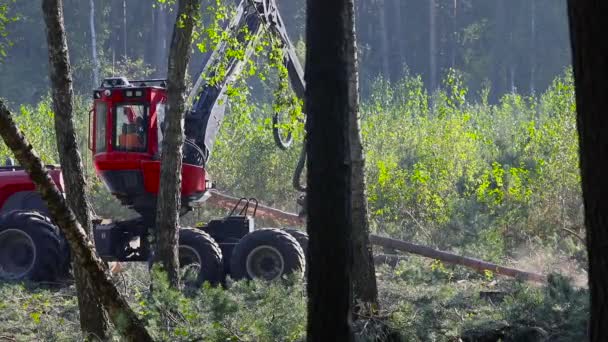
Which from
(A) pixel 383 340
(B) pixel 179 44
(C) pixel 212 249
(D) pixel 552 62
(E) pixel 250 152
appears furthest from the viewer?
(D) pixel 552 62

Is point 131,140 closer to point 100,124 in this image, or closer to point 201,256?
point 100,124

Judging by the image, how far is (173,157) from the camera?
12094 millimetres

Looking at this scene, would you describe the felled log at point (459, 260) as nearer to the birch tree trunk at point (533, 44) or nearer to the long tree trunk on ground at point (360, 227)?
the long tree trunk on ground at point (360, 227)

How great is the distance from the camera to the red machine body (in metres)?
15.5

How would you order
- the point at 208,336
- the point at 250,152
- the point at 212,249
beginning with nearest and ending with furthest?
the point at 208,336, the point at 212,249, the point at 250,152

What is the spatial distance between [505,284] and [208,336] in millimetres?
7257

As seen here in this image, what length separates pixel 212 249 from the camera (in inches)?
585

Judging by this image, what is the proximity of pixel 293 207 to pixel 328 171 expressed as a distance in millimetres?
18899

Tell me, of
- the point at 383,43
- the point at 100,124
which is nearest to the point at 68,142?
the point at 100,124

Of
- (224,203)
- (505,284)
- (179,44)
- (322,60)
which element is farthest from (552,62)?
(322,60)

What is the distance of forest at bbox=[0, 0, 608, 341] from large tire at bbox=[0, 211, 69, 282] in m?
0.03

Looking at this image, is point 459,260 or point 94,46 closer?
point 459,260

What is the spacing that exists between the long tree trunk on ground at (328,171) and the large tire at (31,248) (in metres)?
9.29

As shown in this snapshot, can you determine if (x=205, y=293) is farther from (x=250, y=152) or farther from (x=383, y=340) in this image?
(x=250, y=152)
